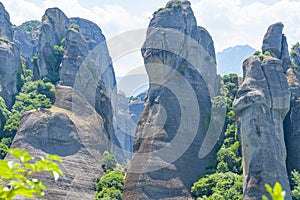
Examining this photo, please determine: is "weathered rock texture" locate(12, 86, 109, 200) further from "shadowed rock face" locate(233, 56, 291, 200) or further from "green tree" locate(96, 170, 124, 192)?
"shadowed rock face" locate(233, 56, 291, 200)

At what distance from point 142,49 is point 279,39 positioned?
56.0 ft

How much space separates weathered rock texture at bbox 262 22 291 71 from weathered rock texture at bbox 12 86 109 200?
931 inches

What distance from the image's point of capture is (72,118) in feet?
191

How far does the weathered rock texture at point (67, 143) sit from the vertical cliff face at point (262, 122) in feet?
55.5

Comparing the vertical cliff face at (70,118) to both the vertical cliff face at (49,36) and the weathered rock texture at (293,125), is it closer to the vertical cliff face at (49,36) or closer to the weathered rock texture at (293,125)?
the vertical cliff face at (49,36)

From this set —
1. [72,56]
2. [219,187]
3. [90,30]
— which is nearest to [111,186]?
[219,187]

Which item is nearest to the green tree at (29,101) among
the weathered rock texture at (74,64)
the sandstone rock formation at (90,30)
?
the weathered rock texture at (74,64)

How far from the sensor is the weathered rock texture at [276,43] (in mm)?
58944

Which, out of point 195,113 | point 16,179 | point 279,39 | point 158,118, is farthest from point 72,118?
point 16,179

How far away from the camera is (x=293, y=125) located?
50094 mm

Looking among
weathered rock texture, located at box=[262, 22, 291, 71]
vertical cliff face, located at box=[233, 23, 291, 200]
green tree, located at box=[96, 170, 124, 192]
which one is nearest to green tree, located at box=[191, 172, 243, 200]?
vertical cliff face, located at box=[233, 23, 291, 200]

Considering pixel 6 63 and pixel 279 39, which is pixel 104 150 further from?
pixel 279 39

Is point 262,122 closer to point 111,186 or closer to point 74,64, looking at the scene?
point 111,186

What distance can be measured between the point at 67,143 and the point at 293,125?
24.3 metres
